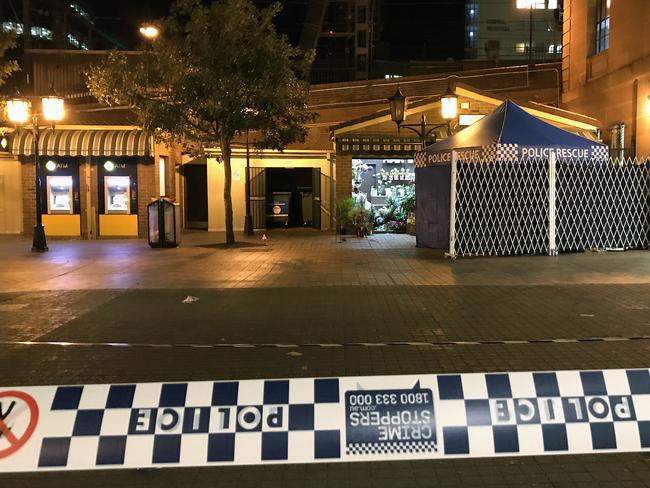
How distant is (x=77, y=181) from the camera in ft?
71.1

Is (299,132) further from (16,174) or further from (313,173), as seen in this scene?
A: (16,174)

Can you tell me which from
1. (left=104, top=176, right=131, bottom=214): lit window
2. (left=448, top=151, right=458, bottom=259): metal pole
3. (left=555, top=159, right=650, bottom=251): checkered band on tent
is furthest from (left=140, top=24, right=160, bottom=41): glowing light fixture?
(left=555, top=159, right=650, bottom=251): checkered band on tent

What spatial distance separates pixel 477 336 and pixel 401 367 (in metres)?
1.56

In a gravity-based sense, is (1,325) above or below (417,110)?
below

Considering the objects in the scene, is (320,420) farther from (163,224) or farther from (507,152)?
(163,224)

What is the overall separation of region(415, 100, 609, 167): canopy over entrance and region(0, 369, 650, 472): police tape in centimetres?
1123

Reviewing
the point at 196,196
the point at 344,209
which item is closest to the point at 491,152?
the point at 344,209

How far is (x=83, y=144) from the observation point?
826 inches

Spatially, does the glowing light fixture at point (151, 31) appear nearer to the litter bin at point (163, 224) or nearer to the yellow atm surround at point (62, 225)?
the litter bin at point (163, 224)

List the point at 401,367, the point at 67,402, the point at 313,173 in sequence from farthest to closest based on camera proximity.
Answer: the point at 313,173 < the point at 401,367 < the point at 67,402

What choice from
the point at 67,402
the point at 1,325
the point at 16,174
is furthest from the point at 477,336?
the point at 16,174

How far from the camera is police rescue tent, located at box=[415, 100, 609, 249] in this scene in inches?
573

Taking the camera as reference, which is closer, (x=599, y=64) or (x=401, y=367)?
(x=401, y=367)

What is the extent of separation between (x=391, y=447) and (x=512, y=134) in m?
12.5
